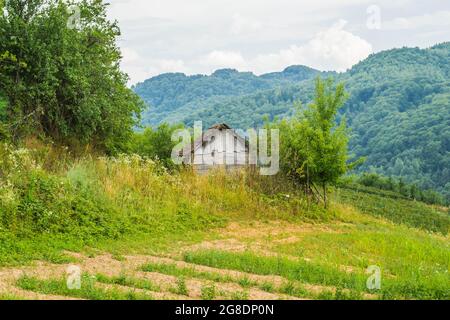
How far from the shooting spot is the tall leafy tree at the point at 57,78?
1645cm

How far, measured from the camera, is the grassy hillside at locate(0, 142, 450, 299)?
7809 millimetres

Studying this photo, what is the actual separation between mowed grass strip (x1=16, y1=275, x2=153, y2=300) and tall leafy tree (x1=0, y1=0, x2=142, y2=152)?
987 cm

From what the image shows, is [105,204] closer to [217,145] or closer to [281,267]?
[281,267]

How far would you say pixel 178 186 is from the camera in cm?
1664

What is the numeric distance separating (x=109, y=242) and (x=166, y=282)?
356 cm

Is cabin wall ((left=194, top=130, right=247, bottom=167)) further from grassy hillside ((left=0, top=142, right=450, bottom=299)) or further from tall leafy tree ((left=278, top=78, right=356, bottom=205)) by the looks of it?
grassy hillside ((left=0, top=142, right=450, bottom=299))

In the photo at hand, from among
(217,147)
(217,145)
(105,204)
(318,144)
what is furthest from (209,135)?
(105,204)

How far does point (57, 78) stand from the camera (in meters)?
17.5

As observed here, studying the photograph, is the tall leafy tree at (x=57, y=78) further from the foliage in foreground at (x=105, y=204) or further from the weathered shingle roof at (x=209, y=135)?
the weathered shingle roof at (x=209, y=135)

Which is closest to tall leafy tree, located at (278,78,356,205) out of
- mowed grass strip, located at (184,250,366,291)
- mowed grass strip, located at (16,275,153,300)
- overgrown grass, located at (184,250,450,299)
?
overgrown grass, located at (184,250,450,299)

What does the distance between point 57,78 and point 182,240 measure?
8.10 metres

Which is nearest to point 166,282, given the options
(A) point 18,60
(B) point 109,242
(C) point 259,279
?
(C) point 259,279

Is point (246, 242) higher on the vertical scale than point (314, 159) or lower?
lower
